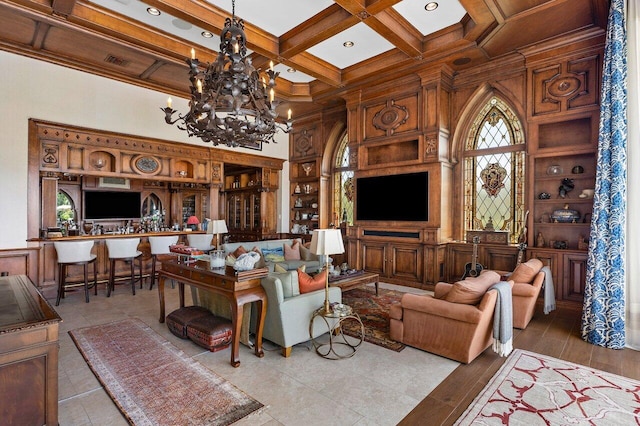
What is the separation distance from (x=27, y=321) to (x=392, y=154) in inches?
261

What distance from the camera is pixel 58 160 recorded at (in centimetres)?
593

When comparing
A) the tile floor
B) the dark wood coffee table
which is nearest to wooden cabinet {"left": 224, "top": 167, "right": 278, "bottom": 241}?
the dark wood coffee table

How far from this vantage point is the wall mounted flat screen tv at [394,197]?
6555 mm

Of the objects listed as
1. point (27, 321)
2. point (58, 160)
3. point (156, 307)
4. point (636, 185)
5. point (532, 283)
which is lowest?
point (156, 307)

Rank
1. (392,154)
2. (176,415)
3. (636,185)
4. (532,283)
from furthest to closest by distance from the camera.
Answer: (392,154), (532,283), (636,185), (176,415)

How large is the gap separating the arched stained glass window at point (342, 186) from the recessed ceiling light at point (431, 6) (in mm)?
3958

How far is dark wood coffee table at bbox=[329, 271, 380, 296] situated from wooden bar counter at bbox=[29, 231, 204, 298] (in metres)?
3.96

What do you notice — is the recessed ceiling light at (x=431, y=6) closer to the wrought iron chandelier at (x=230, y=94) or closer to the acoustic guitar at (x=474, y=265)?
the wrought iron chandelier at (x=230, y=94)

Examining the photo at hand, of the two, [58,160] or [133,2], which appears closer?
[133,2]

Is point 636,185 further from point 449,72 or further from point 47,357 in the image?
point 47,357

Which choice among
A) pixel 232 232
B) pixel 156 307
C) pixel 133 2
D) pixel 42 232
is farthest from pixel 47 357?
pixel 232 232

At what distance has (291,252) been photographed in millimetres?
6891

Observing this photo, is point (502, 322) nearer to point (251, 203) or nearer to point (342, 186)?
point (342, 186)

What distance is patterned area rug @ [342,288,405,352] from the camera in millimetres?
3809
